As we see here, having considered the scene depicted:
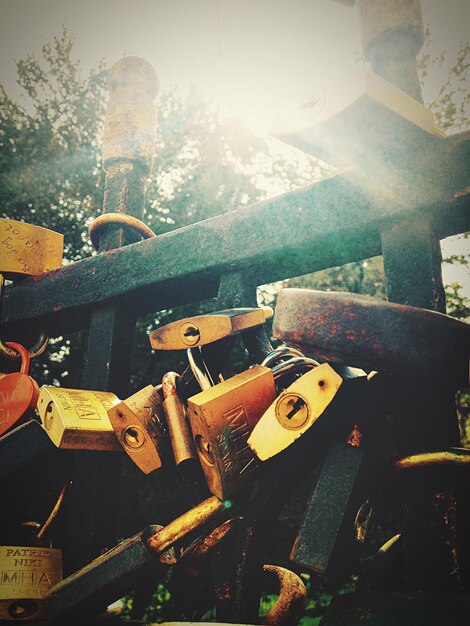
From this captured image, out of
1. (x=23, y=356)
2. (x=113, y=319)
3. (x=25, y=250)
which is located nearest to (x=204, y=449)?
(x=113, y=319)

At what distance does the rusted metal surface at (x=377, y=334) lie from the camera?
0.61m

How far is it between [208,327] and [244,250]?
261 millimetres

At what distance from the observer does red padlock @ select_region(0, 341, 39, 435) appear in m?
1.12

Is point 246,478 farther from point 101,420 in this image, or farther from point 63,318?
point 63,318

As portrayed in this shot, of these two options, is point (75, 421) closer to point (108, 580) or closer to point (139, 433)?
point (139, 433)

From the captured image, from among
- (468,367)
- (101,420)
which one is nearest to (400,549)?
(468,367)

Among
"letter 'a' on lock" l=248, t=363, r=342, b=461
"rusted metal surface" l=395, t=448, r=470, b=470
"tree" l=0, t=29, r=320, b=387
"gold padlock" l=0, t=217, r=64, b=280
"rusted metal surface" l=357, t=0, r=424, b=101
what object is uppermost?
"tree" l=0, t=29, r=320, b=387

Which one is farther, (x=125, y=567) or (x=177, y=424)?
(x=177, y=424)

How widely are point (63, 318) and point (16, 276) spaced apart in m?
0.22

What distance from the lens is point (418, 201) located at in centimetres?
86

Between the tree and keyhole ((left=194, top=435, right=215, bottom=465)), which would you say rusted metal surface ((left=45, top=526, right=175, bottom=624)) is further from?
the tree

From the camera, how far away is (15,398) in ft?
3.73

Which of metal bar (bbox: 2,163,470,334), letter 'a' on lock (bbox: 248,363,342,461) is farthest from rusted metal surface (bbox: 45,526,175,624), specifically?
metal bar (bbox: 2,163,470,334)

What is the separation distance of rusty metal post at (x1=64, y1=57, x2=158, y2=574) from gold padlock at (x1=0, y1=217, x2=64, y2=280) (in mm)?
179
